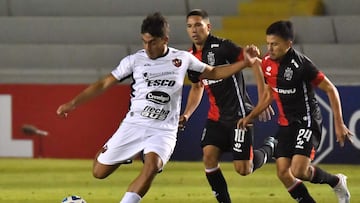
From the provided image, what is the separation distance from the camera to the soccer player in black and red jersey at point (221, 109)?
11.3 meters

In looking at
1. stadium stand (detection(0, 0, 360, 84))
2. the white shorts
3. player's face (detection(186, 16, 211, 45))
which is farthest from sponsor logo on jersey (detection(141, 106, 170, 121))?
stadium stand (detection(0, 0, 360, 84))

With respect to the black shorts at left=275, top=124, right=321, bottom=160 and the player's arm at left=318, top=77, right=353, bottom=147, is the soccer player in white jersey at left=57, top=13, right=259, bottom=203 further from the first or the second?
the black shorts at left=275, top=124, right=321, bottom=160

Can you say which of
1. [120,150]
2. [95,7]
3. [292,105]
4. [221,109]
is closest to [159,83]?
[120,150]

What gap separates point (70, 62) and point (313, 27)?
491 cm

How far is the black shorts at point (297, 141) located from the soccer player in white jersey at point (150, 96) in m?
1.04

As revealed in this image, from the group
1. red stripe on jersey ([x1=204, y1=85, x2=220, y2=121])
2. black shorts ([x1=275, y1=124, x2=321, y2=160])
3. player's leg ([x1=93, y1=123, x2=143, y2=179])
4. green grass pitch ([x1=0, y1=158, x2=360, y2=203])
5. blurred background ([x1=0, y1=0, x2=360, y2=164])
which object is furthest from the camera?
blurred background ([x1=0, y1=0, x2=360, y2=164])

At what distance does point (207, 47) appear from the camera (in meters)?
11.4

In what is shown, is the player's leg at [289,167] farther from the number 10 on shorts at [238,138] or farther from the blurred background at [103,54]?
the blurred background at [103,54]

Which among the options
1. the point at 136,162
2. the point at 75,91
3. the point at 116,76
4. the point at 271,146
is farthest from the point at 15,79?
the point at 116,76

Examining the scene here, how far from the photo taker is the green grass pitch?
1278cm

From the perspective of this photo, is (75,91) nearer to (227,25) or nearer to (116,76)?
(227,25)

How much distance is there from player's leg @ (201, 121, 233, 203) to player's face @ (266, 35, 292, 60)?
3.51ft

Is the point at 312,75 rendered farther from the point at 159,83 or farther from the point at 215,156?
the point at 159,83

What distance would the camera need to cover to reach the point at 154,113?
9.98 m
